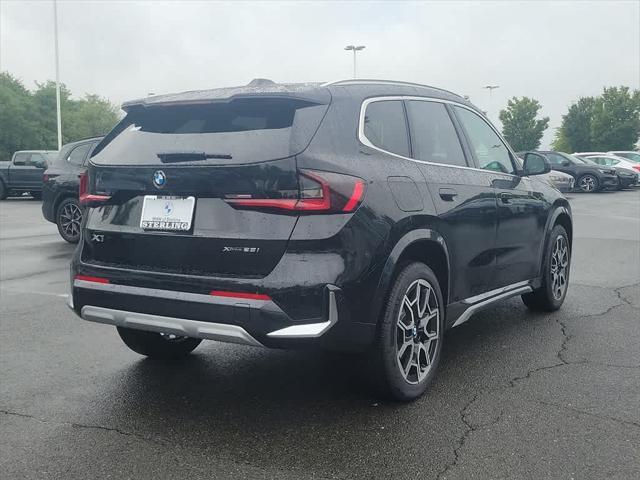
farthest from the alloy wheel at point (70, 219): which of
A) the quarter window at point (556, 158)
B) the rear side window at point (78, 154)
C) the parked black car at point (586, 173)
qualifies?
the quarter window at point (556, 158)

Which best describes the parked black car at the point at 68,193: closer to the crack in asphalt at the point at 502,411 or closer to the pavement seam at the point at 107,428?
the pavement seam at the point at 107,428

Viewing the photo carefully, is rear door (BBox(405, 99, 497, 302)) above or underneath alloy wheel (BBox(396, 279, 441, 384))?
above

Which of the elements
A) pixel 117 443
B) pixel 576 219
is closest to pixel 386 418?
pixel 117 443

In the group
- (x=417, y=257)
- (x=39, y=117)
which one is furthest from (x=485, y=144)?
(x=39, y=117)

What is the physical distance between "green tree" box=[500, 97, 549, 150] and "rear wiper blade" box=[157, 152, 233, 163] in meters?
63.4

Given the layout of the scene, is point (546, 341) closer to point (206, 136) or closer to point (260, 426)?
point (260, 426)

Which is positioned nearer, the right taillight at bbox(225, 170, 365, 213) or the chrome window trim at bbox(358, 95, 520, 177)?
the right taillight at bbox(225, 170, 365, 213)

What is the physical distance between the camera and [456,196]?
4293 millimetres

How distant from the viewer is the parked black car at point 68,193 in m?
11.2

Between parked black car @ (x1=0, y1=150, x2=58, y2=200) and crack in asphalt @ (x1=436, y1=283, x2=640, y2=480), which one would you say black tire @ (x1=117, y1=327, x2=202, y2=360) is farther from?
parked black car @ (x1=0, y1=150, x2=58, y2=200)

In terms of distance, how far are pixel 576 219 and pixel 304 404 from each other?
13290 millimetres

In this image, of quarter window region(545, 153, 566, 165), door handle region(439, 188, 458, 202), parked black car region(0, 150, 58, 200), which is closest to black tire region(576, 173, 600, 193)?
quarter window region(545, 153, 566, 165)

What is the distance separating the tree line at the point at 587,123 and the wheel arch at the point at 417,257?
196ft

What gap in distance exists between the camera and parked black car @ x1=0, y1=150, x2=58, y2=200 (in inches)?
930
